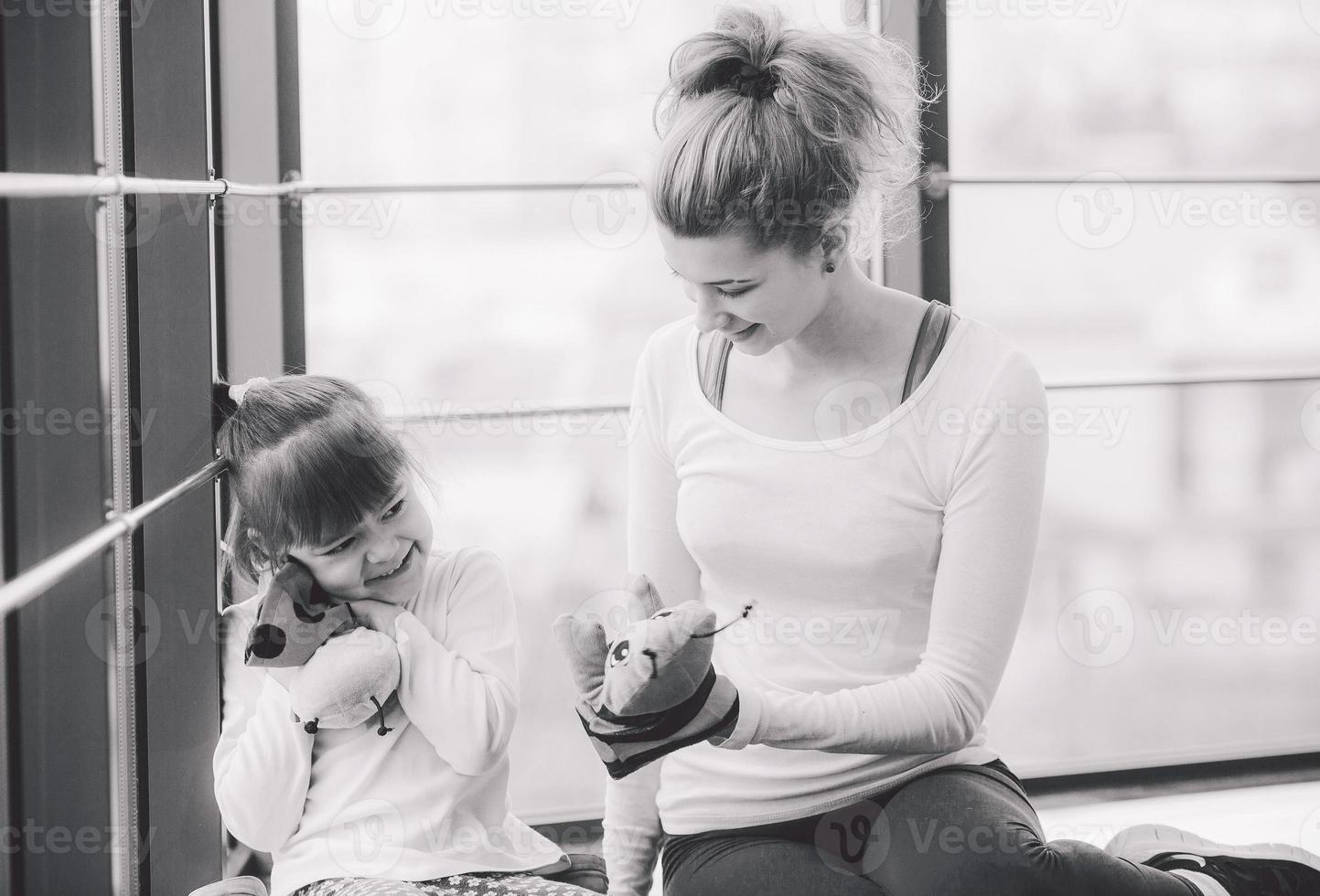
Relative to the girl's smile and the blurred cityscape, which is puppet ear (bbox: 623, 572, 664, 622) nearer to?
the girl's smile

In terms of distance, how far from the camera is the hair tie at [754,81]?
44.6 inches

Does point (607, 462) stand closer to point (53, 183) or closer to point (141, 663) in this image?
point (141, 663)

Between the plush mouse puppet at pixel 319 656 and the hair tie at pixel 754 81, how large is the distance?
2.10 feet

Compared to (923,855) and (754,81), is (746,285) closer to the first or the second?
(754,81)

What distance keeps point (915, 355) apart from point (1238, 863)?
62 centimetres

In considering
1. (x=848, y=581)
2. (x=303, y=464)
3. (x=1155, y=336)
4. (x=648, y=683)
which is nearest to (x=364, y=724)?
(x=303, y=464)

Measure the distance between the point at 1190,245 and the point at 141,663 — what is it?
1632mm

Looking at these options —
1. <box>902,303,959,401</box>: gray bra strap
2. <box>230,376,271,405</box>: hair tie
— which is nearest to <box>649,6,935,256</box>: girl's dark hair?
<box>902,303,959,401</box>: gray bra strap

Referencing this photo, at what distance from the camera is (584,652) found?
1.07 metres

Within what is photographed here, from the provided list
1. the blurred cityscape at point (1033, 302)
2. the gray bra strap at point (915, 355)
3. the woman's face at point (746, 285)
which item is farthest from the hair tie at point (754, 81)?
the blurred cityscape at point (1033, 302)

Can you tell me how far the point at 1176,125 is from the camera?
187 centimetres

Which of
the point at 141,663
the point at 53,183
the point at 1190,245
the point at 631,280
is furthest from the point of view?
the point at 1190,245

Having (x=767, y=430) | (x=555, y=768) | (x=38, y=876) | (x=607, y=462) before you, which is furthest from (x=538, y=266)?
(x=38, y=876)

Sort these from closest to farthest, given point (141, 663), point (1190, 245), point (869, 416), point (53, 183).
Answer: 1. point (53, 183)
2. point (141, 663)
3. point (869, 416)
4. point (1190, 245)
